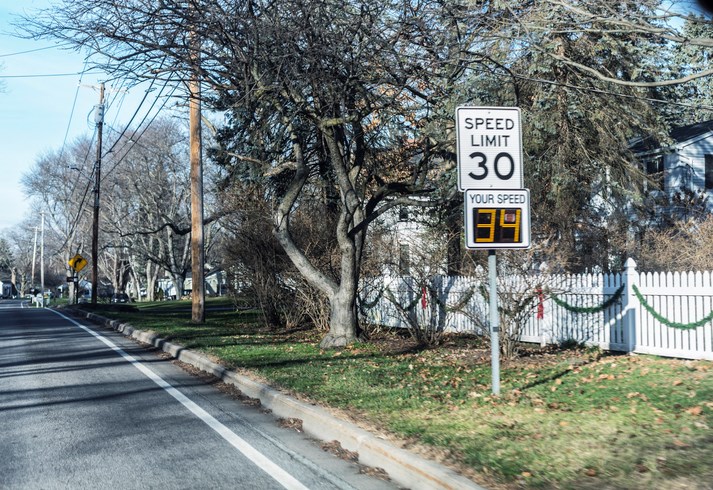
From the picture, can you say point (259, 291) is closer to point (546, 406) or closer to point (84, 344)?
point (84, 344)

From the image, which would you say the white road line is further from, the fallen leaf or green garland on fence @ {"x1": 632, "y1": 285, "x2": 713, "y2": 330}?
green garland on fence @ {"x1": 632, "y1": 285, "x2": 713, "y2": 330}

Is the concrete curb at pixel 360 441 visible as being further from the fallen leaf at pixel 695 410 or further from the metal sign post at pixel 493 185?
the fallen leaf at pixel 695 410

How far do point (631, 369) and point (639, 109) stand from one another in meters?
8.65

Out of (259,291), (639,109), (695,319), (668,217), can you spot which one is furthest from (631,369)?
(668,217)

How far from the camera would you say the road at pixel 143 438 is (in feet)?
20.0

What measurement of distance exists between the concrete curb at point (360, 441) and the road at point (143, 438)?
19 centimetres

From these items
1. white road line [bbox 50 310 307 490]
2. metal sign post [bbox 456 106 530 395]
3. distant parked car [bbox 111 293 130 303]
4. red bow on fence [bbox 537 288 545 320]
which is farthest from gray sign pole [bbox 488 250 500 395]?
distant parked car [bbox 111 293 130 303]

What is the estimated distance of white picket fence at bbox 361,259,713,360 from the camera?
11.0m

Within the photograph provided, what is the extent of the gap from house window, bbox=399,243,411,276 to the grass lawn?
230 cm

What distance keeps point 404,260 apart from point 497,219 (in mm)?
7537

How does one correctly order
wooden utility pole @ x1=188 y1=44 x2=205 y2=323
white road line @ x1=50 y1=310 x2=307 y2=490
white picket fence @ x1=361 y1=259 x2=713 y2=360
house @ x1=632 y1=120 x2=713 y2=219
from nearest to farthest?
white road line @ x1=50 y1=310 x2=307 y2=490 → white picket fence @ x1=361 y1=259 x2=713 y2=360 → wooden utility pole @ x1=188 y1=44 x2=205 y2=323 → house @ x1=632 y1=120 x2=713 y2=219

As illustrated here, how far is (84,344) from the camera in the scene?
17531 mm

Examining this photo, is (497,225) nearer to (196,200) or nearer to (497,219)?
(497,219)

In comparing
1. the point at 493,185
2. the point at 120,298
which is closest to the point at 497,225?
the point at 493,185
